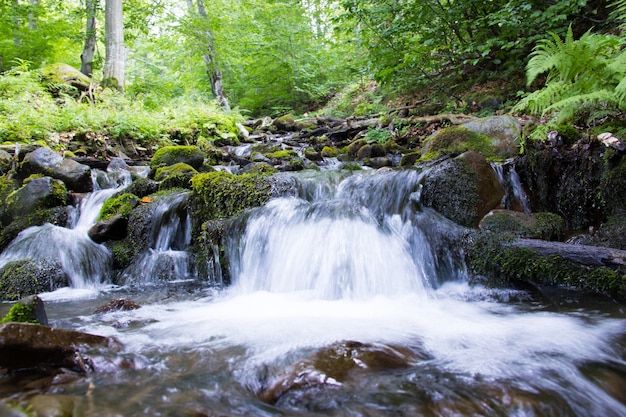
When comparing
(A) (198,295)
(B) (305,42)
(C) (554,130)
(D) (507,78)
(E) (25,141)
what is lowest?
(A) (198,295)

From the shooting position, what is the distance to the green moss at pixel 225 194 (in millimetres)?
5438

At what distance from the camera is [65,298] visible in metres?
4.40

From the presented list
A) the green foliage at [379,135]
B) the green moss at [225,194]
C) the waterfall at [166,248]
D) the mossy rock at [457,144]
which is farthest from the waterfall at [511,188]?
the waterfall at [166,248]

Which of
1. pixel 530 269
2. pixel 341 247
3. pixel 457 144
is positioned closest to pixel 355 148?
pixel 457 144

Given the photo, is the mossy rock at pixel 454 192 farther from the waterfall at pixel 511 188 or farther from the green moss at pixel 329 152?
the green moss at pixel 329 152

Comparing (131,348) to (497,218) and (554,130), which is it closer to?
(497,218)

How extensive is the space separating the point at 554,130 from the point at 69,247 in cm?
654

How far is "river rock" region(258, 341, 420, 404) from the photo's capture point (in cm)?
194

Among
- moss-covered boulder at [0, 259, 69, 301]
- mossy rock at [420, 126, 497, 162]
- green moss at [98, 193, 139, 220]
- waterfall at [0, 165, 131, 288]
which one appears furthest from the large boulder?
mossy rock at [420, 126, 497, 162]

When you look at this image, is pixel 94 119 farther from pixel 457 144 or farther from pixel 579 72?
pixel 579 72

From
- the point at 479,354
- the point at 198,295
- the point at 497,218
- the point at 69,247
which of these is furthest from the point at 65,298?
the point at 497,218

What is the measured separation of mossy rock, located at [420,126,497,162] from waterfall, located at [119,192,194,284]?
421 cm

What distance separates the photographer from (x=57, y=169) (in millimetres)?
6781

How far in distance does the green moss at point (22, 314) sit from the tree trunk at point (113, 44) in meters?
11.5
